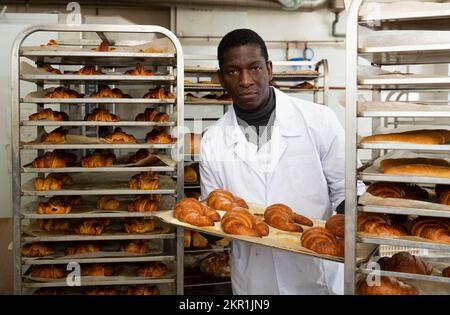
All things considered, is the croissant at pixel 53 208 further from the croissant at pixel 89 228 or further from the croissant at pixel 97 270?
the croissant at pixel 97 270

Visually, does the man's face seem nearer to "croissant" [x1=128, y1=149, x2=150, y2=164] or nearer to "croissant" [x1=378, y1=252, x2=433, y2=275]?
"croissant" [x1=378, y1=252, x2=433, y2=275]

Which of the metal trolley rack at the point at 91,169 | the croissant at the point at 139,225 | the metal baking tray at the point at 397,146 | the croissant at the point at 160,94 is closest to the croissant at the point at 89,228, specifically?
the metal trolley rack at the point at 91,169

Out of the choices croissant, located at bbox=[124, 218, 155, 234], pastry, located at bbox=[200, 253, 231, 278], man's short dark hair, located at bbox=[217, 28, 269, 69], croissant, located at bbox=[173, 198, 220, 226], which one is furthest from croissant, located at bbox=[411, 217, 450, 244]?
pastry, located at bbox=[200, 253, 231, 278]

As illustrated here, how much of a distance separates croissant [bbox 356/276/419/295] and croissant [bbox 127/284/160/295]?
5.82 ft

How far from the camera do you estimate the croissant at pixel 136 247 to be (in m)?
2.83

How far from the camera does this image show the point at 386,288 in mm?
1411

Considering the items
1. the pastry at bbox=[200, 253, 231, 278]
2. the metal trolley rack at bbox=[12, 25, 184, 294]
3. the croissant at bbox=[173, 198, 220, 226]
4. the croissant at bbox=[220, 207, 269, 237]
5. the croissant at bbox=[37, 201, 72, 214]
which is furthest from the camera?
the pastry at bbox=[200, 253, 231, 278]

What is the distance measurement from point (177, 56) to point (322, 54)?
17.2 feet

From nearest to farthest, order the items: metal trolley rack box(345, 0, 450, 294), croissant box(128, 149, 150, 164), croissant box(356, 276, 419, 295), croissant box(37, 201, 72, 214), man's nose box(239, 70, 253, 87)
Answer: metal trolley rack box(345, 0, 450, 294) < croissant box(356, 276, 419, 295) < man's nose box(239, 70, 253, 87) < croissant box(37, 201, 72, 214) < croissant box(128, 149, 150, 164)

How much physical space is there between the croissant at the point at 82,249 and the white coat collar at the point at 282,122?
3.69 ft

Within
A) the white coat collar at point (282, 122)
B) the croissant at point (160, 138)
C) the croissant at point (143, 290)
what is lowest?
the croissant at point (143, 290)

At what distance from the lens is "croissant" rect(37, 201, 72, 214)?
272 cm

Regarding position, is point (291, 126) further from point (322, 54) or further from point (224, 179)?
point (322, 54)

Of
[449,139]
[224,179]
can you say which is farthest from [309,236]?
[224,179]
